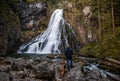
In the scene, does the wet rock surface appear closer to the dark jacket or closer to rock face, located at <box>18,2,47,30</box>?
the dark jacket

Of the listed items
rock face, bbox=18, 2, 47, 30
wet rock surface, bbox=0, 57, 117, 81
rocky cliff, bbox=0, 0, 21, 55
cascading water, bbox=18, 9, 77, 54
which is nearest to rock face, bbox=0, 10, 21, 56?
rocky cliff, bbox=0, 0, 21, 55

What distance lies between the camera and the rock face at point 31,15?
172 feet

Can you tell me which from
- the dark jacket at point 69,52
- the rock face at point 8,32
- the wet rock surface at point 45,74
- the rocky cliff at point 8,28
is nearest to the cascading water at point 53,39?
the rock face at point 8,32

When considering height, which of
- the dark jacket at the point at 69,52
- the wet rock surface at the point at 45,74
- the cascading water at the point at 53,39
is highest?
the dark jacket at the point at 69,52

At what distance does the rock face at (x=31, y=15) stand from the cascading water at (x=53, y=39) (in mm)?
2578

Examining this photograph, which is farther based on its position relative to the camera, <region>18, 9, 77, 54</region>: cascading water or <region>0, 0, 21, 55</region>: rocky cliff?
<region>18, 9, 77, 54</region>: cascading water

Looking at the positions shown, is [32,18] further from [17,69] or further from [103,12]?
[17,69]

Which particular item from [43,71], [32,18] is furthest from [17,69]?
[32,18]

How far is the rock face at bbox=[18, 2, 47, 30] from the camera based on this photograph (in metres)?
52.3

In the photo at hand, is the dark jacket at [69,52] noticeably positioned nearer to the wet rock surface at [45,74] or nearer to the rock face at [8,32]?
the wet rock surface at [45,74]

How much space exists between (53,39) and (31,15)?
853cm

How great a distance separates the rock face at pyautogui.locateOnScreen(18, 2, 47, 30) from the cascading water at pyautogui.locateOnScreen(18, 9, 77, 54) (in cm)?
258

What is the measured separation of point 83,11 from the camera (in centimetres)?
4891

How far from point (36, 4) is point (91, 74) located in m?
35.9
